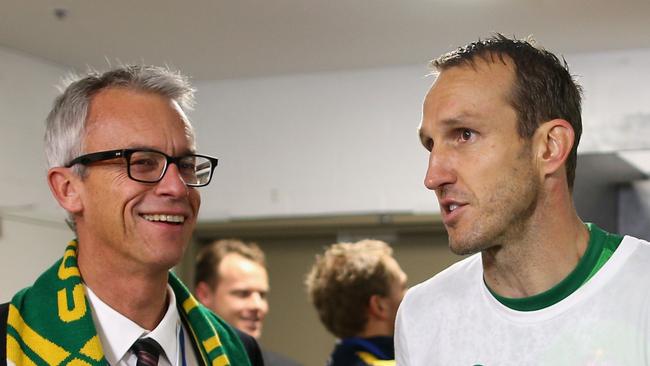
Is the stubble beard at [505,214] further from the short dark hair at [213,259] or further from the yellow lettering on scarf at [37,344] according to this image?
the short dark hair at [213,259]

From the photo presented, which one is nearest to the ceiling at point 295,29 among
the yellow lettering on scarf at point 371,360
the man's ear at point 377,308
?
the man's ear at point 377,308

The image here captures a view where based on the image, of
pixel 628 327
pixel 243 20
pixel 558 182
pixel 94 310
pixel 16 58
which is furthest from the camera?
pixel 16 58

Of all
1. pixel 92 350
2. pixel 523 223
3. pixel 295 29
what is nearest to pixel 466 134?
pixel 523 223

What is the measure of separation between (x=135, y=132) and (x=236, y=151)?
3.67 meters

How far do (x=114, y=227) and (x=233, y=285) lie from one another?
219cm

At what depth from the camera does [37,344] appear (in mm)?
2051

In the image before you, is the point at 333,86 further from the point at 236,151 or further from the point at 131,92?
the point at 131,92

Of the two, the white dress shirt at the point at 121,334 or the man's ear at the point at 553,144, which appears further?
the white dress shirt at the point at 121,334

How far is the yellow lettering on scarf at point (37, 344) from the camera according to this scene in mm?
2037

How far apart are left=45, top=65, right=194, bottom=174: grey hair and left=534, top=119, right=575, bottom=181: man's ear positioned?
0.75m

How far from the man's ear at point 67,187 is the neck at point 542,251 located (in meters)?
0.87

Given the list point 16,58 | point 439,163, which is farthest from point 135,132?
point 16,58

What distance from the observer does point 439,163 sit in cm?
189

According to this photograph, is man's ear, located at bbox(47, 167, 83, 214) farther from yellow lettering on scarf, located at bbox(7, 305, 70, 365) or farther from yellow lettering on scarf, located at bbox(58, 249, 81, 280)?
yellow lettering on scarf, located at bbox(7, 305, 70, 365)
